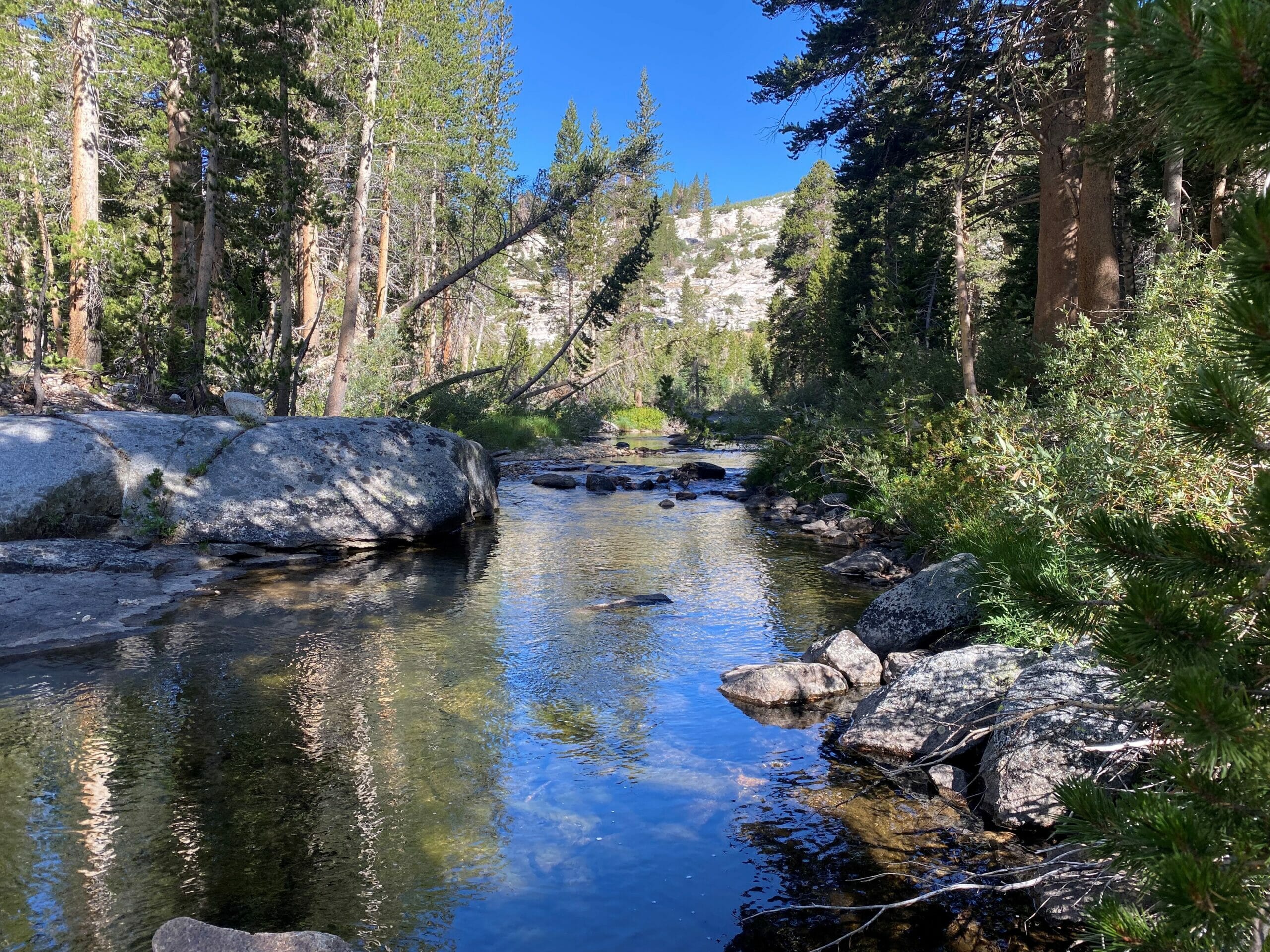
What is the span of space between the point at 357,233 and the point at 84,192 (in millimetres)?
5699

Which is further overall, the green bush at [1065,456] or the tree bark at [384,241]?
the tree bark at [384,241]

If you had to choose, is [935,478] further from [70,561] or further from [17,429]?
[17,429]

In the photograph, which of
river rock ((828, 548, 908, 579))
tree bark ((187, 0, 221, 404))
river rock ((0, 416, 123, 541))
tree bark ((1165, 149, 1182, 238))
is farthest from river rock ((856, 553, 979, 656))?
tree bark ((187, 0, 221, 404))

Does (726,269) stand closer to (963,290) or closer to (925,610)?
(963,290)

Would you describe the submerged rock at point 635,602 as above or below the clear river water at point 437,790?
above

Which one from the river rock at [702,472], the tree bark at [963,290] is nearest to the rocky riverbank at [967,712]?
the tree bark at [963,290]

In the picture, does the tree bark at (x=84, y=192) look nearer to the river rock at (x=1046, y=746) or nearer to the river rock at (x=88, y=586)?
the river rock at (x=88, y=586)

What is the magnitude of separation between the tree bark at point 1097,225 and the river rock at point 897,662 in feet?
17.6

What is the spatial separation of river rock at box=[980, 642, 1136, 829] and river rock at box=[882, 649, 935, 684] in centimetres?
191

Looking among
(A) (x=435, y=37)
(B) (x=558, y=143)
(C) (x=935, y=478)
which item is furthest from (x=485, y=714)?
(B) (x=558, y=143)

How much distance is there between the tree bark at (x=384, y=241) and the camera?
79.9 ft

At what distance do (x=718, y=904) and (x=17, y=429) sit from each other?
35.0 ft

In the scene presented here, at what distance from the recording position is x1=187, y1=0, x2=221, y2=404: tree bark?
15.6 meters

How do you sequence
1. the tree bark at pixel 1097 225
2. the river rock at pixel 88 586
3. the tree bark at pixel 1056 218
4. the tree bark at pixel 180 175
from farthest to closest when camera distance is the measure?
the tree bark at pixel 180 175 → the tree bark at pixel 1056 218 → the tree bark at pixel 1097 225 → the river rock at pixel 88 586
